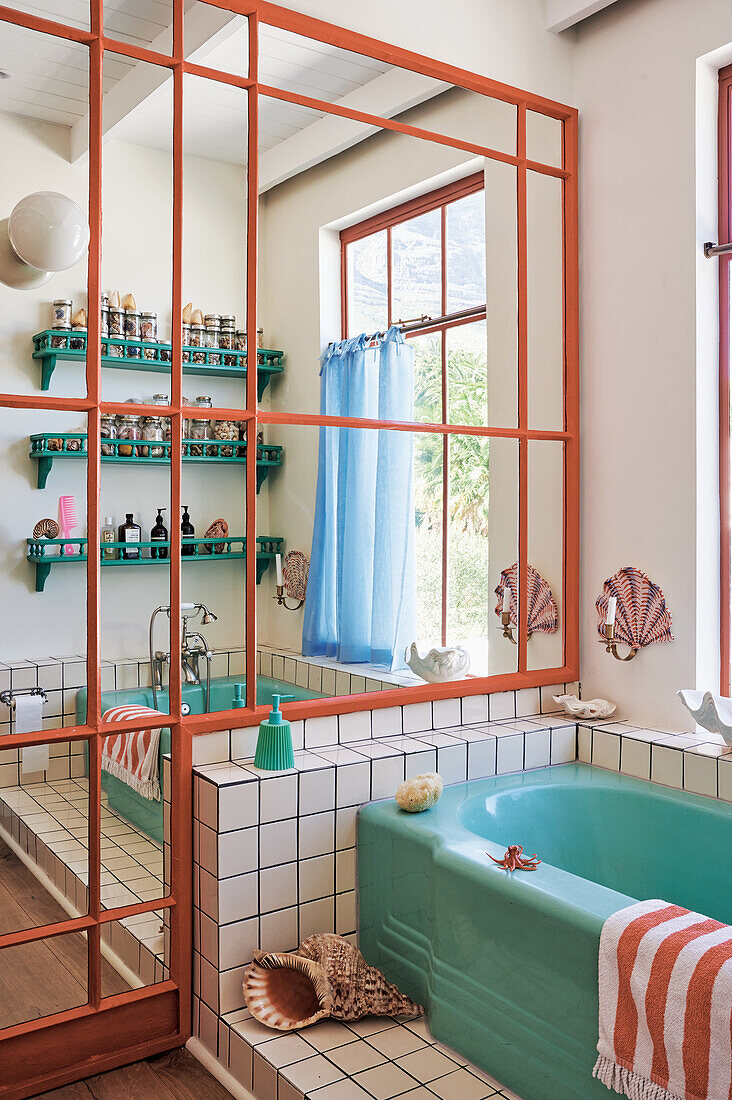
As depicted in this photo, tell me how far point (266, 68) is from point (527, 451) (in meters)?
1.27

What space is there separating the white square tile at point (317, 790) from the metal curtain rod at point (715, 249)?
1734mm

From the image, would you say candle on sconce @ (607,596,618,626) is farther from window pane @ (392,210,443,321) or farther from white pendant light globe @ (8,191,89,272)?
white pendant light globe @ (8,191,89,272)

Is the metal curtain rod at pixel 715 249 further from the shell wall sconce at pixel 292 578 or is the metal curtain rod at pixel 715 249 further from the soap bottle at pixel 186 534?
the soap bottle at pixel 186 534

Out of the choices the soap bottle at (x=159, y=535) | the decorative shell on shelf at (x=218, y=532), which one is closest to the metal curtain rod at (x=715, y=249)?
the decorative shell on shelf at (x=218, y=532)

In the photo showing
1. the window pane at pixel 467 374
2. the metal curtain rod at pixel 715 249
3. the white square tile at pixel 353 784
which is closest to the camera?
the white square tile at pixel 353 784

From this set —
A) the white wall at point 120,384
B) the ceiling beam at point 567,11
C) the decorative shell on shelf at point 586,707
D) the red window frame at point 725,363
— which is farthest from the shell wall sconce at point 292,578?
the ceiling beam at point 567,11

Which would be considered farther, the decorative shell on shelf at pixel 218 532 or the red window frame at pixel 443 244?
the red window frame at pixel 443 244

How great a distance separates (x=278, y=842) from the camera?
204cm

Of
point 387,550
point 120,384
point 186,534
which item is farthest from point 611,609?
point 120,384

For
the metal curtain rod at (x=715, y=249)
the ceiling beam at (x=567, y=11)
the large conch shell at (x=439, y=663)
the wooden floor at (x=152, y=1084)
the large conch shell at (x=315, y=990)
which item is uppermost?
the ceiling beam at (x=567, y=11)

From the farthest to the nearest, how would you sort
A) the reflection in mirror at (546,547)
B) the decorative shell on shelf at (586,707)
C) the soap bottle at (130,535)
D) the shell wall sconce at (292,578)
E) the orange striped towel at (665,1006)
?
1. the reflection in mirror at (546,547)
2. the decorative shell on shelf at (586,707)
3. the shell wall sconce at (292,578)
4. the soap bottle at (130,535)
5. the orange striped towel at (665,1006)

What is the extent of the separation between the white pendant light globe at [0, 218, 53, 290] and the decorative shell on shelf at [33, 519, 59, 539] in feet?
1.59

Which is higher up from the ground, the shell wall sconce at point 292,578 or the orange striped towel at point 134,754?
the shell wall sconce at point 292,578

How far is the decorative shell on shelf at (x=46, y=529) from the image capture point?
1.91m
